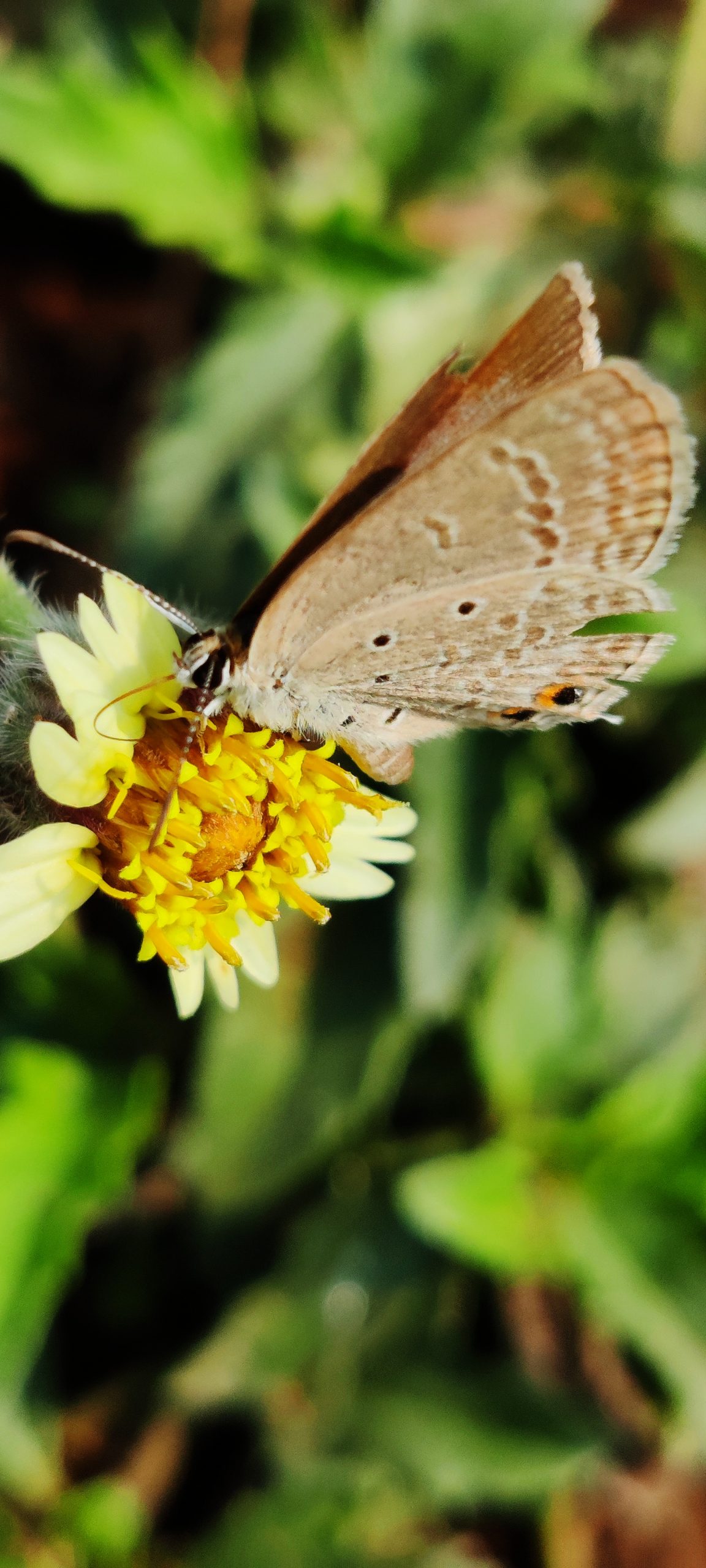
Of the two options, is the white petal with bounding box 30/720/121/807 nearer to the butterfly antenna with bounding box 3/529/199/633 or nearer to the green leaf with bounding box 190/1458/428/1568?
the butterfly antenna with bounding box 3/529/199/633

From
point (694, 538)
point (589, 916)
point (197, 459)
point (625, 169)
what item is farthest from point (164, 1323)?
point (625, 169)

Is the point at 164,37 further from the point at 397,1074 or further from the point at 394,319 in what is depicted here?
the point at 397,1074

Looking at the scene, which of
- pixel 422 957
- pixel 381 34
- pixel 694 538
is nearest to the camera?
pixel 422 957

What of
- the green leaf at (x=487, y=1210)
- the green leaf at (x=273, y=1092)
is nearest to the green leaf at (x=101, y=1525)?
the green leaf at (x=273, y=1092)

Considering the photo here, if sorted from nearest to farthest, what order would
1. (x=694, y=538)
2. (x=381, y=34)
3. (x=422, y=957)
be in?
(x=422, y=957) → (x=381, y=34) → (x=694, y=538)

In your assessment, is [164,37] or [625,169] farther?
[164,37]

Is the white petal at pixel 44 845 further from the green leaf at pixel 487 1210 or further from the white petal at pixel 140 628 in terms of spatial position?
the green leaf at pixel 487 1210

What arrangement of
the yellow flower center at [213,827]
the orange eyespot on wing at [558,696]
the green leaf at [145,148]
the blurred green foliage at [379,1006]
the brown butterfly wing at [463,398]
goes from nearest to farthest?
the brown butterfly wing at [463,398] < the yellow flower center at [213,827] < the orange eyespot on wing at [558,696] < the green leaf at [145,148] < the blurred green foliage at [379,1006]

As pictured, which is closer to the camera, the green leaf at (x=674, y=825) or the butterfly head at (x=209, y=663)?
the butterfly head at (x=209, y=663)
